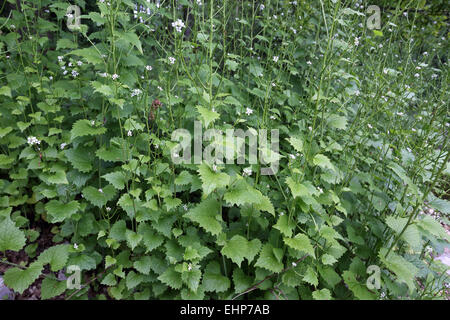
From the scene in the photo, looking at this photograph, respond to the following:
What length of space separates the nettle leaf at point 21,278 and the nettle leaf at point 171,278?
73 centimetres

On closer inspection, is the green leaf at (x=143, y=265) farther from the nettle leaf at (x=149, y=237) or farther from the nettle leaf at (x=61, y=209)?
the nettle leaf at (x=61, y=209)

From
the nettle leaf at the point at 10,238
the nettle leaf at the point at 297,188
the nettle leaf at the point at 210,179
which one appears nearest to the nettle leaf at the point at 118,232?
the nettle leaf at the point at 10,238

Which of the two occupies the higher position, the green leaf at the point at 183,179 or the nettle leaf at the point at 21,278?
the green leaf at the point at 183,179

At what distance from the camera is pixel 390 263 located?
6.01 ft

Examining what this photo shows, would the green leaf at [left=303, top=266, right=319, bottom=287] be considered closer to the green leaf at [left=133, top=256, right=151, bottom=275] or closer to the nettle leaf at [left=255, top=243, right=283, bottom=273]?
the nettle leaf at [left=255, top=243, right=283, bottom=273]

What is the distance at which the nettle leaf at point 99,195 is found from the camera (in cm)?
197

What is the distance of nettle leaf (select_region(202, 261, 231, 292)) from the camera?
1.91 m

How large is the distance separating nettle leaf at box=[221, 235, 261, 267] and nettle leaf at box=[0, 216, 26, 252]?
1.23 meters

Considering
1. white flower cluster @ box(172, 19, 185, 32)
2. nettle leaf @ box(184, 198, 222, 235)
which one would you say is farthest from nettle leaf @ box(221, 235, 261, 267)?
white flower cluster @ box(172, 19, 185, 32)

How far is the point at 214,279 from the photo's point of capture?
1.95 metres

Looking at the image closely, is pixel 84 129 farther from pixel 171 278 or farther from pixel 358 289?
pixel 358 289

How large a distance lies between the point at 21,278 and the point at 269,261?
151 cm

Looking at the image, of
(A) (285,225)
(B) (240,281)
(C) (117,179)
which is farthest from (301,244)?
(C) (117,179)

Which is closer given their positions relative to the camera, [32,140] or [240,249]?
[240,249]
